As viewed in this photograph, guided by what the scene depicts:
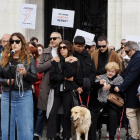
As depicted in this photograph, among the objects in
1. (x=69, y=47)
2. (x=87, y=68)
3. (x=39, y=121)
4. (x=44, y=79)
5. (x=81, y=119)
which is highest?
(x=69, y=47)

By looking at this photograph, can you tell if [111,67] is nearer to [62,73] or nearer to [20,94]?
[62,73]

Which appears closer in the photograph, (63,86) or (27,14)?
(63,86)

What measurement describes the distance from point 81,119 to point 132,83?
1.27 meters

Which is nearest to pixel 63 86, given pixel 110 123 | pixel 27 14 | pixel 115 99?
pixel 115 99

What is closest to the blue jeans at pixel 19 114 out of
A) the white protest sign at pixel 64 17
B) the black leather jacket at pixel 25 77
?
the black leather jacket at pixel 25 77

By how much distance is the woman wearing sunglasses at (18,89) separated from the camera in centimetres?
742

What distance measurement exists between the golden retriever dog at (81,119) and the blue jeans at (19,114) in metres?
1.20

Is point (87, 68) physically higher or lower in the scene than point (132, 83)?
higher

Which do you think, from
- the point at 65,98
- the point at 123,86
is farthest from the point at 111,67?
the point at 65,98

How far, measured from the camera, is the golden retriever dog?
8523 millimetres

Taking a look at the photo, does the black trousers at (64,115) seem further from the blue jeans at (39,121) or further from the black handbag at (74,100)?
the blue jeans at (39,121)

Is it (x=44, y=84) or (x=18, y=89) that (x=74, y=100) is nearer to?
(x=44, y=84)

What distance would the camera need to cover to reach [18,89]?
24.4ft

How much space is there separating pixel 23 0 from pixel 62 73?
682cm
